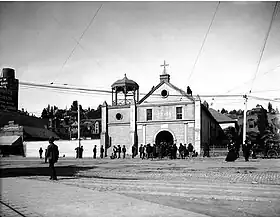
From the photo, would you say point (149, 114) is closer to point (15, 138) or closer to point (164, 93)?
point (164, 93)

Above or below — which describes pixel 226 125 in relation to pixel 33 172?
above

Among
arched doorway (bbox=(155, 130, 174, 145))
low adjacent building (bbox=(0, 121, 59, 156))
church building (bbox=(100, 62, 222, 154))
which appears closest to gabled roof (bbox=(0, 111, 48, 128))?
low adjacent building (bbox=(0, 121, 59, 156))

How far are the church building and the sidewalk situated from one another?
107 feet

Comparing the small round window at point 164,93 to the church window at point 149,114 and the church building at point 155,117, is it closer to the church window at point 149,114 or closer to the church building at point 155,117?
the church building at point 155,117

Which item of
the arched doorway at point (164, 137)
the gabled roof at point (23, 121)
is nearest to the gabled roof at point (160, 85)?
the arched doorway at point (164, 137)

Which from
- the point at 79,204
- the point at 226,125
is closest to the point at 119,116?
the point at 226,125

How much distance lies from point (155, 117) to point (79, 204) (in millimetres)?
36110

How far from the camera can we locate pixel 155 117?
43.4 m

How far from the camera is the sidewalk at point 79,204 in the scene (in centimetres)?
656

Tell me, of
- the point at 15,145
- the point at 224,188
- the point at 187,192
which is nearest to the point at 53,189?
the point at 187,192

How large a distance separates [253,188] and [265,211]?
3244 mm

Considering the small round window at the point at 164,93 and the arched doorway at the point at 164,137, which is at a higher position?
the small round window at the point at 164,93

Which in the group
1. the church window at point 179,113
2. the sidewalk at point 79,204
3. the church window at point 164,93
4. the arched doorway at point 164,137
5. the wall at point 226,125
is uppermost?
the church window at point 164,93

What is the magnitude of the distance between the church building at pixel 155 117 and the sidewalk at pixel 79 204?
32565 mm
